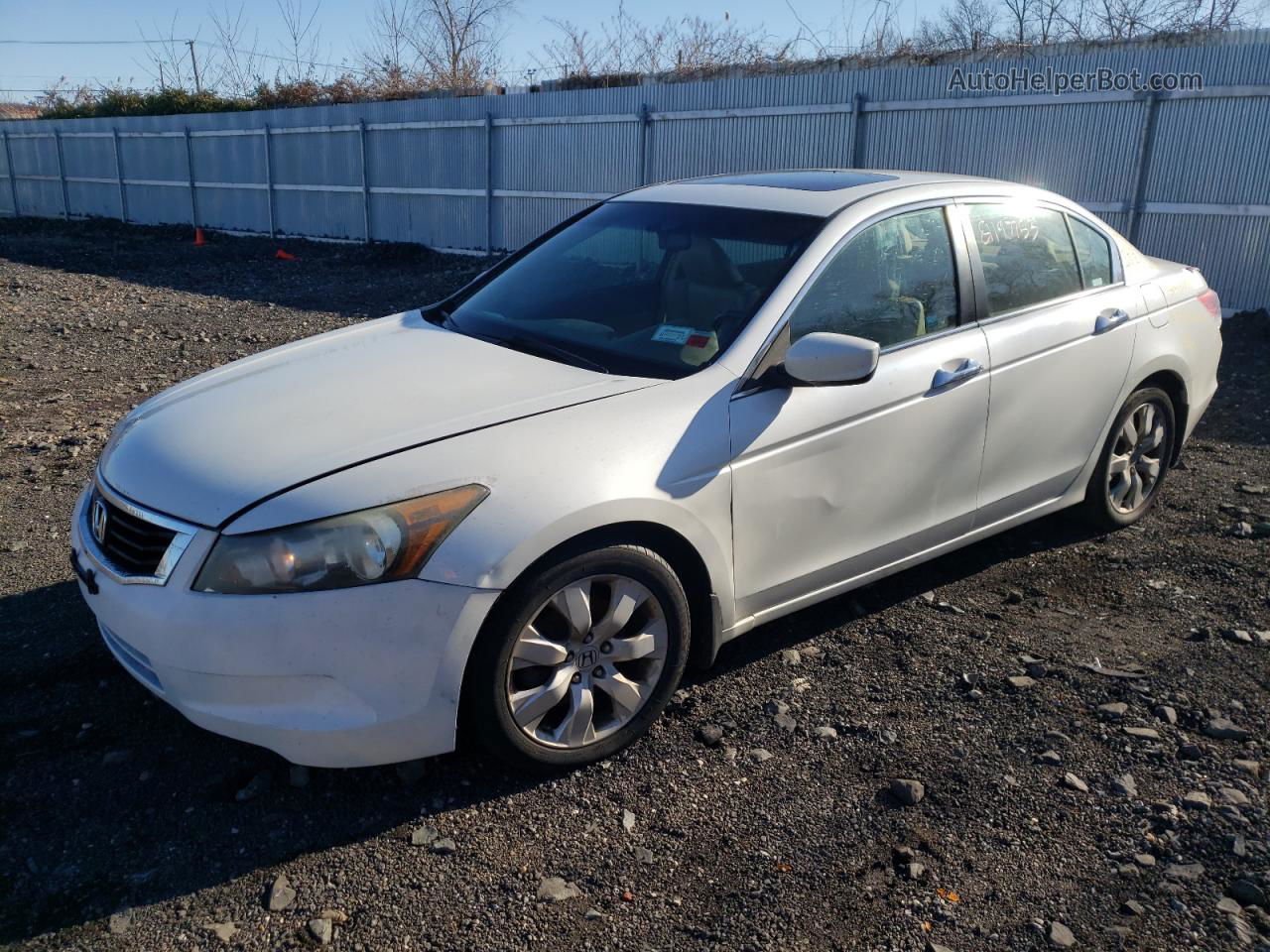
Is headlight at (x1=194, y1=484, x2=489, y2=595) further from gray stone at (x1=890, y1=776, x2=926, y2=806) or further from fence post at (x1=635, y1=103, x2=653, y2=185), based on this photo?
fence post at (x1=635, y1=103, x2=653, y2=185)

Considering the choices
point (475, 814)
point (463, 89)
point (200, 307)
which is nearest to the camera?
point (475, 814)

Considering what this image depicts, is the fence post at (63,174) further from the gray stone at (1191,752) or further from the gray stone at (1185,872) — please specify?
the gray stone at (1185,872)

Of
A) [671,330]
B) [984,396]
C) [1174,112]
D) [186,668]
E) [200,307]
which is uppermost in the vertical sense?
[1174,112]

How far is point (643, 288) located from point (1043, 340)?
1.67 meters

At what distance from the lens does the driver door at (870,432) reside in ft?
11.0

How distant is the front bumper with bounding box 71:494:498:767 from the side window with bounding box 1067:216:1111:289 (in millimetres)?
3268

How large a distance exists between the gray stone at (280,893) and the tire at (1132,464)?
3.84m

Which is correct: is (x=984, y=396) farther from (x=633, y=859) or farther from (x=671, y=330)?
(x=633, y=859)

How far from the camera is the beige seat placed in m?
3.61

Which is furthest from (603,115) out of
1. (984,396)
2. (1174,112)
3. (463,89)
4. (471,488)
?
(471,488)

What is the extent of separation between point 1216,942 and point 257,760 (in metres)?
2.67

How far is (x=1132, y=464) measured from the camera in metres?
5.04

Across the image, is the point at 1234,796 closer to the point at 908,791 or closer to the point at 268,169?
the point at 908,791

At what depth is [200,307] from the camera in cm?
1267
